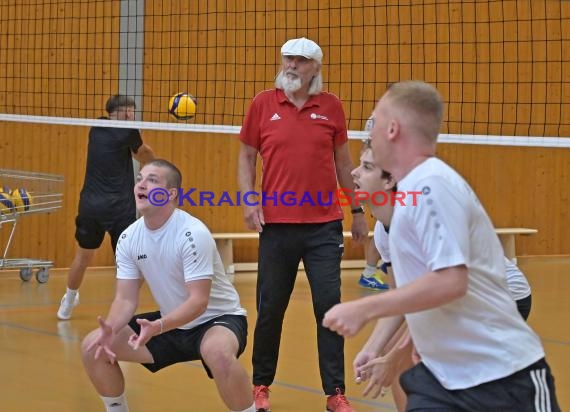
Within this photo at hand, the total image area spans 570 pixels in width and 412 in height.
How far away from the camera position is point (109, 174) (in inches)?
299

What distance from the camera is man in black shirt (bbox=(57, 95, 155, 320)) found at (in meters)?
7.28

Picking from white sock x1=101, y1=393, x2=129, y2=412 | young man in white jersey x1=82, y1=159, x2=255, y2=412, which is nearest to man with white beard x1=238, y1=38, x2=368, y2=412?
young man in white jersey x1=82, y1=159, x2=255, y2=412

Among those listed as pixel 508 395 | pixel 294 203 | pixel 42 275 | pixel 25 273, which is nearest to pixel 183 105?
pixel 42 275

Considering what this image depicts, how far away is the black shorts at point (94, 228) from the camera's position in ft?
24.0

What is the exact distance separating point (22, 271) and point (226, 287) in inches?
232

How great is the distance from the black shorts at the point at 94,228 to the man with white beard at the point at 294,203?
Answer: 8.88 ft

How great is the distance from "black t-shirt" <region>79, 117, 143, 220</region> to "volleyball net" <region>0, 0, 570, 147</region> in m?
2.23

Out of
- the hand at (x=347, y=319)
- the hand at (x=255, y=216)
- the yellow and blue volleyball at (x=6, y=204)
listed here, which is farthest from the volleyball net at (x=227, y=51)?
the hand at (x=347, y=319)

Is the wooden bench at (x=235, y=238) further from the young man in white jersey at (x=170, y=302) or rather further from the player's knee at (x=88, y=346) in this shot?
the player's knee at (x=88, y=346)

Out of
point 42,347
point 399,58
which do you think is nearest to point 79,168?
point 399,58

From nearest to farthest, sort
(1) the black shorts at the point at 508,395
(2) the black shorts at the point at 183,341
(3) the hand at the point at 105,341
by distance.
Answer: (1) the black shorts at the point at 508,395 → (3) the hand at the point at 105,341 → (2) the black shorts at the point at 183,341

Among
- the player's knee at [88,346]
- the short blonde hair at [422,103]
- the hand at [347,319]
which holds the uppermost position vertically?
the short blonde hair at [422,103]

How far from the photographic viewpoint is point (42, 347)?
636 centimetres

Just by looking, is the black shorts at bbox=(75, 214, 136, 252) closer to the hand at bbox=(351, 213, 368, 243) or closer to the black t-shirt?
the black t-shirt
